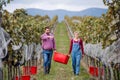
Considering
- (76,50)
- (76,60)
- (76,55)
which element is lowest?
(76,60)

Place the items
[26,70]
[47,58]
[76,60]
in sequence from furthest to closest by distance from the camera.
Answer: [47,58] < [76,60] < [26,70]

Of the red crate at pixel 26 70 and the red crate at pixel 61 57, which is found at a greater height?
the red crate at pixel 61 57

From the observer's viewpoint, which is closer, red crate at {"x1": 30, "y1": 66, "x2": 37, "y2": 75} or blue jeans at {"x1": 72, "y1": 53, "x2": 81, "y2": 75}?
red crate at {"x1": 30, "y1": 66, "x2": 37, "y2": 75}

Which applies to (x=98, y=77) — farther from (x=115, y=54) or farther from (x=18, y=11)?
(x=115, y=54)

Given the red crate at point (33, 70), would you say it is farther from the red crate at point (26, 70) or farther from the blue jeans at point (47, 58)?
the blue jeans at point (47, 58)

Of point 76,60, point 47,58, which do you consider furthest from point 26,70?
point 76,60

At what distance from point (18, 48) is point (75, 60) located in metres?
5.60

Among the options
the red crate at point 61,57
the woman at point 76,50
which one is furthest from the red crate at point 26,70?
the woman at point 76,50

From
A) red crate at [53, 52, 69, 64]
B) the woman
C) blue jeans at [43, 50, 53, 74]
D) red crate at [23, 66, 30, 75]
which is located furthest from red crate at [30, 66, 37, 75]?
the woman

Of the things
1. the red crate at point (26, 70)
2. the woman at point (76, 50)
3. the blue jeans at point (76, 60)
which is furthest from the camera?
the blue jeans at point (76, 60)

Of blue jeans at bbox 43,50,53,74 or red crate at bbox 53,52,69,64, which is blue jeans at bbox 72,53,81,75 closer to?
red crate at bbox 53,52,69,64

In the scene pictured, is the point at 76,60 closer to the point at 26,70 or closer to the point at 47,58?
the point at 47,58

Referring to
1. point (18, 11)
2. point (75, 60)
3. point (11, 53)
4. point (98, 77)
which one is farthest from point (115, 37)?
point (75, 60)

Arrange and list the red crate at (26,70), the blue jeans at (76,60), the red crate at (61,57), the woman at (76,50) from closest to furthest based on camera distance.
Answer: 1. the red crate at (26,70)
2. the red crate at (61,57)
3. the woman at (76,50)
4. the blue jeans at (76,60)
